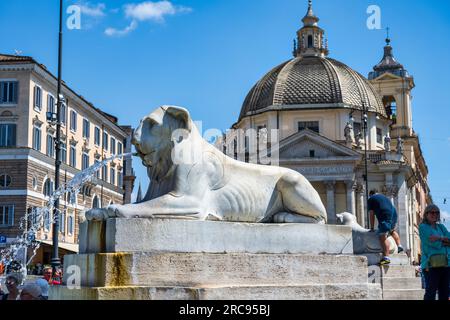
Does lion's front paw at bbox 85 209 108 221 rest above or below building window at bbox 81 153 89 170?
below

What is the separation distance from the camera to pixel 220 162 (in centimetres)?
680

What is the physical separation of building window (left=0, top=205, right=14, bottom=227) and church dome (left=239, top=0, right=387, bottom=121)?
113 ft

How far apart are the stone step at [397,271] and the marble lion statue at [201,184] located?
14.7ft

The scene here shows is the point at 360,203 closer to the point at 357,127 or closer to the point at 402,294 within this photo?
the point at 357,127

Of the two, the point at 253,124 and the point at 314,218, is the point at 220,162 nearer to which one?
the point at 314,218

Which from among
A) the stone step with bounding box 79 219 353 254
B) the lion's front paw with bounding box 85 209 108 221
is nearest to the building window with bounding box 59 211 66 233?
the stone step with bounding box 79 219 353 254

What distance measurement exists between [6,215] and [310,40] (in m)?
46.9

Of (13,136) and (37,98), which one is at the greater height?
(37,98)

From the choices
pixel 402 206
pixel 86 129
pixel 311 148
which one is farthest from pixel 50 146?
pixel 402 206

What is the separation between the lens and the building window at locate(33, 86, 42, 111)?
129 ft

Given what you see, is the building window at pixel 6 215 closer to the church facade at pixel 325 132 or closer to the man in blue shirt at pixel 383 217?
the church facade at pixel 325 132

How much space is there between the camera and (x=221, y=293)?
5879 mm

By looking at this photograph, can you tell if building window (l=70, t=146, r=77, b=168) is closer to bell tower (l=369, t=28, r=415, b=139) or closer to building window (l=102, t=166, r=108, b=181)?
building window (l=102, t=166, r=108, b=181)
